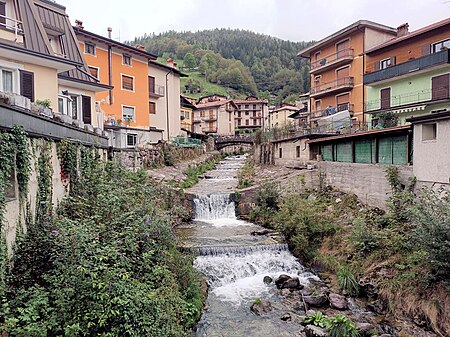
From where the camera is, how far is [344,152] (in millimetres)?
21750

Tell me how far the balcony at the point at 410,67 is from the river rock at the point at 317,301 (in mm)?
20385

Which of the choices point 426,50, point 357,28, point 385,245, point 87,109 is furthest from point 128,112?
point 426,50

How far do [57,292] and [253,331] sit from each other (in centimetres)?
632

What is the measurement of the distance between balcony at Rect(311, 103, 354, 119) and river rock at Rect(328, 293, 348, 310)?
77.3 feet

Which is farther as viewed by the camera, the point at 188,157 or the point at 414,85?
the point at 188,157

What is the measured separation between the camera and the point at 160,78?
38.7m

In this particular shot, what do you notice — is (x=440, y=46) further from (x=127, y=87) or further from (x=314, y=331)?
(x=127, y=87)

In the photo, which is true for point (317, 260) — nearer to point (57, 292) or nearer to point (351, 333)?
point (351, 333)

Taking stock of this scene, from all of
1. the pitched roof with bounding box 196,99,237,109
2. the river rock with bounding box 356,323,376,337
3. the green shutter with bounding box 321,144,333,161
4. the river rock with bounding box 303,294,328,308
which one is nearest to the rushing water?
the river rock with bounding box 303,294,328,308

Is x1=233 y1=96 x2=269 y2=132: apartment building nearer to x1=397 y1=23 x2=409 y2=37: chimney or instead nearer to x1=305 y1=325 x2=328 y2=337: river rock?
x1=397 y1=23 x2=409 y2=37: chimney

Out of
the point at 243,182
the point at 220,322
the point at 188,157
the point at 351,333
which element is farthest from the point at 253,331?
the point at 188,157

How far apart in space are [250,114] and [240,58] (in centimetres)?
7044

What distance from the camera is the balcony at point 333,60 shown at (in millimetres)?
31859

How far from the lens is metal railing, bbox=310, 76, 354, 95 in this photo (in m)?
32.1
